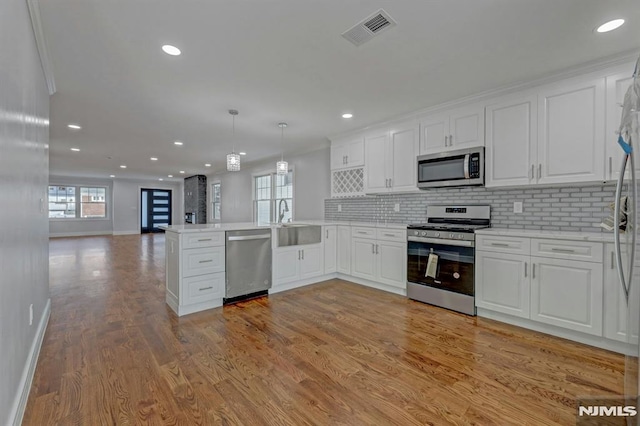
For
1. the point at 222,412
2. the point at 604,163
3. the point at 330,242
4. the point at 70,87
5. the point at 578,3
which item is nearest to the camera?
the point at 222,412

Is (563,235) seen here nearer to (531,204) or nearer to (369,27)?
(531,204)

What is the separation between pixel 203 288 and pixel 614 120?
422 centimetres

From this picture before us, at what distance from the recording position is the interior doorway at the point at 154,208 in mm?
12547

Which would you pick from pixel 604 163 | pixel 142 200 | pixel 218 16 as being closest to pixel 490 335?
pixel 604 163

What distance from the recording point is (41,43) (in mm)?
2193

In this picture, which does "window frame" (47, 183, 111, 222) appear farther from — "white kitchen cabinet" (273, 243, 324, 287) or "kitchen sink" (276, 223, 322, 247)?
"white kitchen cabinet" (273, 243, 324, 287)

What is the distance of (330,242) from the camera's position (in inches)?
182

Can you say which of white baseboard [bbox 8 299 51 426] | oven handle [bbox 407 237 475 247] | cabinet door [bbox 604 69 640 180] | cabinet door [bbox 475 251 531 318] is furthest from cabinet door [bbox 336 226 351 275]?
white baseboard [bbox 8 299 51 426]

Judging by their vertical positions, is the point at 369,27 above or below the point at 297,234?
above

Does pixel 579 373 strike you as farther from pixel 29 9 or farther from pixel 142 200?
pixel 142 200

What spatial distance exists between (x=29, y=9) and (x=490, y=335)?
13.8ft

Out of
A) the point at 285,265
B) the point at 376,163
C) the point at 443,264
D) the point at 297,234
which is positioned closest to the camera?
the point at 443,264

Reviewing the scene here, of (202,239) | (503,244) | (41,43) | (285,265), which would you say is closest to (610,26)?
(503,244)

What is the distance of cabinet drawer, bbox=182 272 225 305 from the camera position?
316cm
